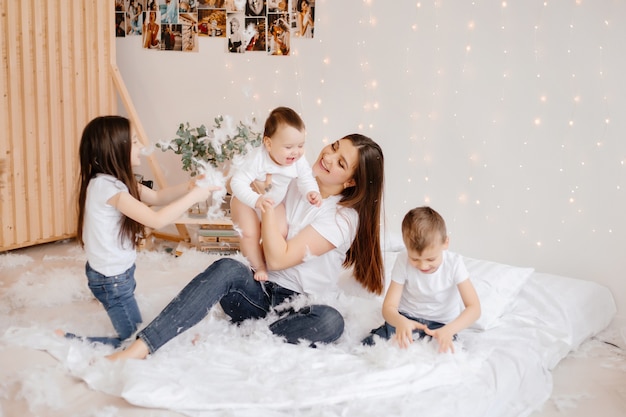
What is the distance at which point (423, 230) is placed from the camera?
1931mm

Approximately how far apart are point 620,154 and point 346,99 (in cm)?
122

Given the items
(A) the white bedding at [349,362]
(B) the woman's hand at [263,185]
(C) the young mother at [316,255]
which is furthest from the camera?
(B) the woman's hand at [263,185]

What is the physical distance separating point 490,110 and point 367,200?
0.98m

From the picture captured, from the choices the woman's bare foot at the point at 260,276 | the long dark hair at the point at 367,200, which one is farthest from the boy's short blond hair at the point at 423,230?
the woman's bare foot at the point at 260,276

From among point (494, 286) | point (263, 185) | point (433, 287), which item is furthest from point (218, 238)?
point (433, 287)

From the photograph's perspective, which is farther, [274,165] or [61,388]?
[274,165]

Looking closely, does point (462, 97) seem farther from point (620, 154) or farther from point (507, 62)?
point (620, 154)

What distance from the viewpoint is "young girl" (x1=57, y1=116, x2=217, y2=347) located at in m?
2.03

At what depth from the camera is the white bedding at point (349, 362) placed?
5.51ft

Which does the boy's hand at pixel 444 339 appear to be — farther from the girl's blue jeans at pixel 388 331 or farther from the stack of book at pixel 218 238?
the stack of book at pixel 218 238

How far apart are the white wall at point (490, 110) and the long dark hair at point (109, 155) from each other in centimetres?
137

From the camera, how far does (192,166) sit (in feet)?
11.1

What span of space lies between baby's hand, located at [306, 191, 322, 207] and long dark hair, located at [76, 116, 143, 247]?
0.54 m

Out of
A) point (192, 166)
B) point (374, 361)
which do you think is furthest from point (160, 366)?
point (192, 166)
